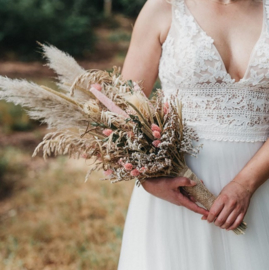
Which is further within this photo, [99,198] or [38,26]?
[38,26]

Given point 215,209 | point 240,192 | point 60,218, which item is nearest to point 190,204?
point 215,209

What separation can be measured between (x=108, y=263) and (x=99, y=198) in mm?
958

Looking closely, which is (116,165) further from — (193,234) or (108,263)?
(108,263)

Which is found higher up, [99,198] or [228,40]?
[228,40]

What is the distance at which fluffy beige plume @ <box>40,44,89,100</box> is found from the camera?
4.53ft

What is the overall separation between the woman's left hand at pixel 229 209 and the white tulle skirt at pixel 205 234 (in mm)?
132

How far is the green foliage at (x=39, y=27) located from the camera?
7.54 meters

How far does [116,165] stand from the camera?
1.34 metres

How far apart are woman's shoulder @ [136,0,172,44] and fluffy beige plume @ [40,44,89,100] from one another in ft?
1.21

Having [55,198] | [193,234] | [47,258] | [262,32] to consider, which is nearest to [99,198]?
[55,198]

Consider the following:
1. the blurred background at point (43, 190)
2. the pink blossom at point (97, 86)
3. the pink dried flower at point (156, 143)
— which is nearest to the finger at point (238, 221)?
the pink dried flower at point (156, 143)

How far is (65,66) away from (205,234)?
2.69 feet

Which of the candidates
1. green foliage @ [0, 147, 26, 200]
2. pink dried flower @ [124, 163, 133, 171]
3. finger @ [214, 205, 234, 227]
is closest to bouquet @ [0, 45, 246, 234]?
pink dried flower @ [124, 163, 133, 171]

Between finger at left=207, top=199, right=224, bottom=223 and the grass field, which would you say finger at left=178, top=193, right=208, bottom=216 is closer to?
finger at left=207, top=199, right=224, bottom=223
